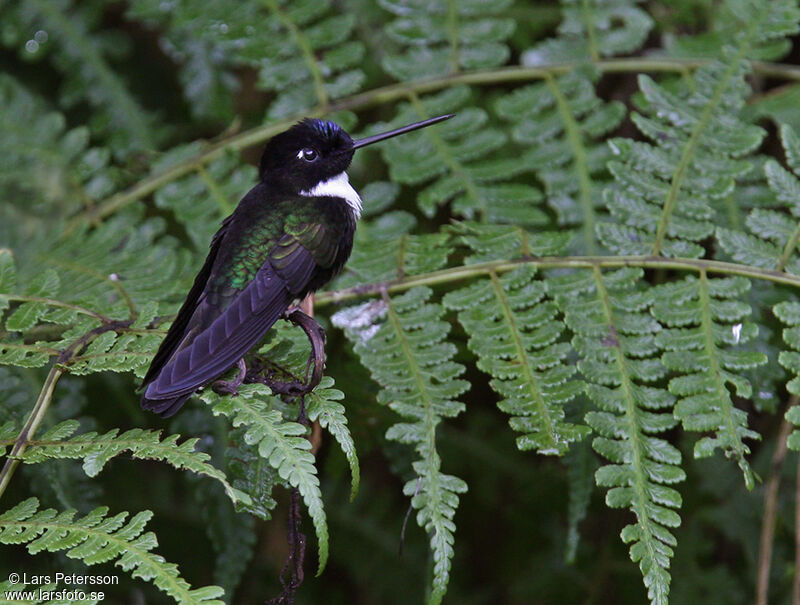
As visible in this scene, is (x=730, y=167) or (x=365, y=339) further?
(x=730, y=167)

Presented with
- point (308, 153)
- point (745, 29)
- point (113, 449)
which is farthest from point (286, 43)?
point (113, 449)

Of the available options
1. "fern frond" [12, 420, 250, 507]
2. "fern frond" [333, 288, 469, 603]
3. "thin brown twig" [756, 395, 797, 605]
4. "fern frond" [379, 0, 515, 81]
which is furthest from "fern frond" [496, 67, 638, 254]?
"fern frond" [12, 420, 250, 507]

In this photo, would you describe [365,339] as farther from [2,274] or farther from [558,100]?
[558,100]

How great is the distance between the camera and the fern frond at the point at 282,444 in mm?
1818

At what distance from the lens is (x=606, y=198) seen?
283 cm

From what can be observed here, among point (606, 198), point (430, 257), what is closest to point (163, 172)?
point (430, 257)

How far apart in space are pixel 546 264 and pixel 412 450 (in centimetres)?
78

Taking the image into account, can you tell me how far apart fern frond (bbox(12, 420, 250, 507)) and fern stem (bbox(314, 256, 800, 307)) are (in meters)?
0.97

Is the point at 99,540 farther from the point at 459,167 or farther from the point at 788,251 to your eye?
the point at 788,251

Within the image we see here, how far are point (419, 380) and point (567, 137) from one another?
1369 mm

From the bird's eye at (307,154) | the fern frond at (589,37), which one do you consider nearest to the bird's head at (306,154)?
the bird's eye at (307,154)

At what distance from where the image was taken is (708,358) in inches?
93.2

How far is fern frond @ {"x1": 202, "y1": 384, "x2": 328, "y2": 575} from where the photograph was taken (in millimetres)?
1818

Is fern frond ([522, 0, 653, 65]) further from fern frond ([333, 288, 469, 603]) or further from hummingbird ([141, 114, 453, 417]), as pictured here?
fern frond ([333, 288, 469, 603])
